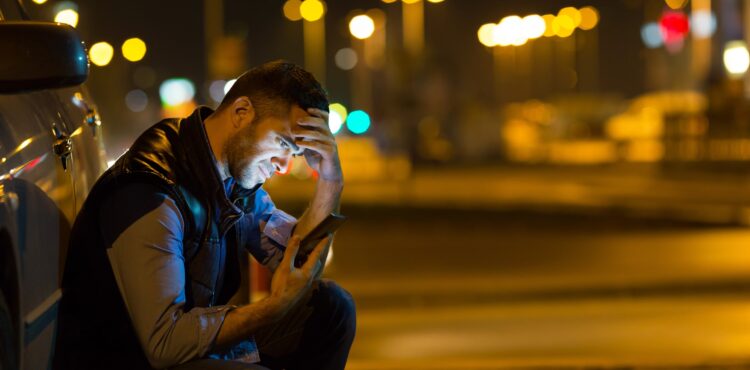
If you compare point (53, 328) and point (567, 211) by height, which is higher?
point (53, 328)

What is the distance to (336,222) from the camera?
144 inches

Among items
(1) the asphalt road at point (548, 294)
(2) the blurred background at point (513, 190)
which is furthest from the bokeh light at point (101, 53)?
(1) the asphalt road at point (548, 294)

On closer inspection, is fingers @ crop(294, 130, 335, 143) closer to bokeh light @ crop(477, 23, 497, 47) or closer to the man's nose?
the man's nose

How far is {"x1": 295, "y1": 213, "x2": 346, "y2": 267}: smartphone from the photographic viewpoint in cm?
366

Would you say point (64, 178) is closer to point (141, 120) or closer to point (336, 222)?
point (336, 222)

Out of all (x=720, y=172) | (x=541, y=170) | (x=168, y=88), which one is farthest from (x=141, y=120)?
(x=720, y=172)

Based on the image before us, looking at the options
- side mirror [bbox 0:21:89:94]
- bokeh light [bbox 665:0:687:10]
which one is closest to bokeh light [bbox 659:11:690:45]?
bokeh light [bbox 665:0:687:10]

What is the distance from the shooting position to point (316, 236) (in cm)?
368

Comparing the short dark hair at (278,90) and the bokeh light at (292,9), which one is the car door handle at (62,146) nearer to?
the short dark hair at (278,90)

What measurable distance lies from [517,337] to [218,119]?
5.52 m

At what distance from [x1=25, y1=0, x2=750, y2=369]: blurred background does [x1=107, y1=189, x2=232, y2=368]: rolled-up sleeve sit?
71cm

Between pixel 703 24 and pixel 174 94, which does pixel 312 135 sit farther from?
pixel 703 24

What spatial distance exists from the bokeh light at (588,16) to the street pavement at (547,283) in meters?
60.4

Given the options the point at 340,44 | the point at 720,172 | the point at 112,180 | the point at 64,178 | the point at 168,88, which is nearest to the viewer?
the point at 112,180
